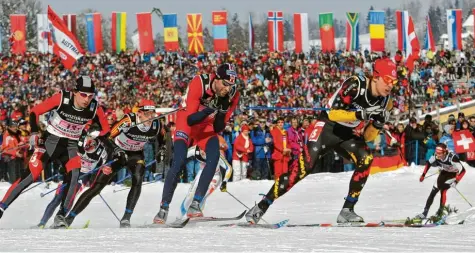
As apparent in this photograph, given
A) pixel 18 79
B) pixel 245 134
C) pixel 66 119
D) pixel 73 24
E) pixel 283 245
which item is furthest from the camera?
pixel 73 24

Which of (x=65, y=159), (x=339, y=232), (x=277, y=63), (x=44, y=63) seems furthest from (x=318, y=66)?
(x=339, y=232)

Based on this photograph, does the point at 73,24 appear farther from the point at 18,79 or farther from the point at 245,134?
the point at 245,134

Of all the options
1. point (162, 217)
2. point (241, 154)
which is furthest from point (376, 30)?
point (162, 217)

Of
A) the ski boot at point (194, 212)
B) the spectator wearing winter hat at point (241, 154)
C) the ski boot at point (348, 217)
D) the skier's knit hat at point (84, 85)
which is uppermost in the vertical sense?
the skier's knit hat at point (84, 85)

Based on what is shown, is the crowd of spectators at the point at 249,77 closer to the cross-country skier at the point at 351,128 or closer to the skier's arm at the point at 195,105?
the skier's arm at the point at 195,105

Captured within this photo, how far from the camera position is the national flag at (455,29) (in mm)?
41938

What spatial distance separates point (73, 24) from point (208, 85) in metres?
37.6

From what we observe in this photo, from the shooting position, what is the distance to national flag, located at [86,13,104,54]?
42.2 metres

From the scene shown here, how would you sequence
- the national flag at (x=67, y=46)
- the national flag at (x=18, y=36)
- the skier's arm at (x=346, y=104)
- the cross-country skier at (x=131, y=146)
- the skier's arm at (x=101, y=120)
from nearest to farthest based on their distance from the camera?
the skier's arm at (x=346, y=104)
the skier's arm at (x=101, y=120)
the cross-country skier at (x=131, y=146)
the national flag at (x=67, y=46)
the national flag at (x=18, y=36)

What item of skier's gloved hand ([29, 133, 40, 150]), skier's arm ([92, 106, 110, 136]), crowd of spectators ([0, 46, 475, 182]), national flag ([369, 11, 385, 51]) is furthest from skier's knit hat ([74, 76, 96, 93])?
national flag ([369, 11, 385, 51])

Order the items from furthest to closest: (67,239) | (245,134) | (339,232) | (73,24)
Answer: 1. (73,24)
2. (245,134)
3. (339,232)
4. (67,239)

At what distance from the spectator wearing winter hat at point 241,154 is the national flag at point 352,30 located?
22747 millimetres

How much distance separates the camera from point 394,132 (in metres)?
19.7

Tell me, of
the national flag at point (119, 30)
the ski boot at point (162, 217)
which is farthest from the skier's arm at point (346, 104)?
the national flag at point (119, 30)
